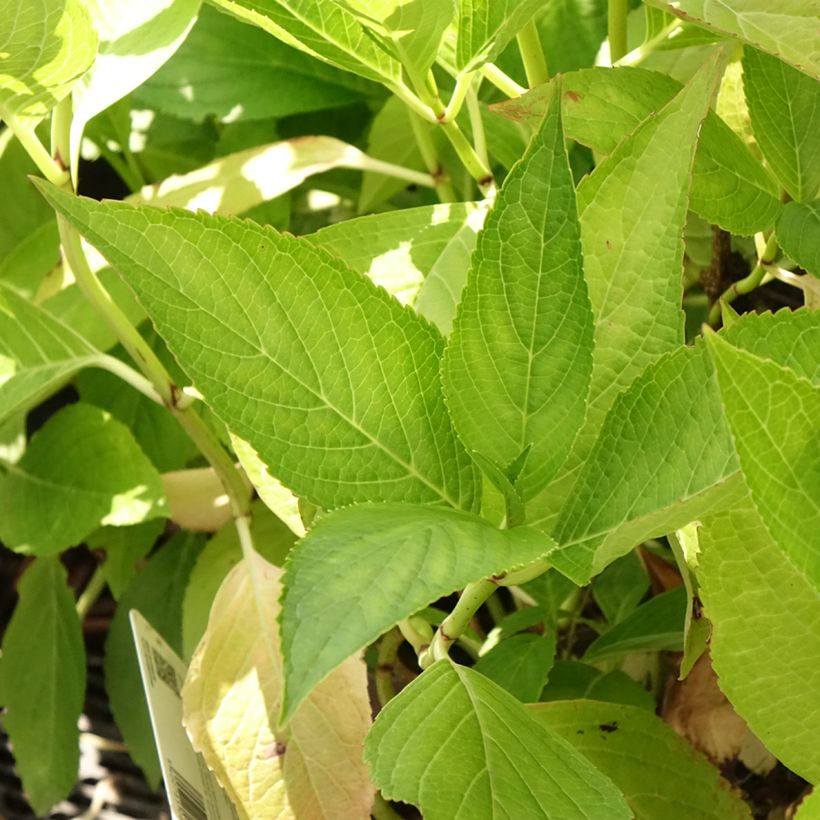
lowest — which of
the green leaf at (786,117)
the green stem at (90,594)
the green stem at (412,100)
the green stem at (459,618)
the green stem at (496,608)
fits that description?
the green stem at (90,594)

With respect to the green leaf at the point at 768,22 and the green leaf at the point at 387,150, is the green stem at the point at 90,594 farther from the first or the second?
the green leaf at the point at 768,22

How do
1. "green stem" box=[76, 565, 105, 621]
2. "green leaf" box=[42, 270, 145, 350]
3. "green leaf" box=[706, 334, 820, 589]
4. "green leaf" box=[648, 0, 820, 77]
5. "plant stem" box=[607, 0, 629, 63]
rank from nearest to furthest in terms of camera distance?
"green leaf" box=[706, 334, 820, 589]
"green leaf" box=[648, 0, 820, 77]
"plant stem" box=[607, 0, 629, 63]
"green leaf" box=[42, 270, 145, 350]
"green stem" box=[76, 565, 105, 621]

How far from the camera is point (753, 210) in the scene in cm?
37

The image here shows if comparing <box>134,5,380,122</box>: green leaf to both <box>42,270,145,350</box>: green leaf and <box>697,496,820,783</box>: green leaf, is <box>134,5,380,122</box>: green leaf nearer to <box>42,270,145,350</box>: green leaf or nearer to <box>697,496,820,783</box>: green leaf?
<box>42,270,145,350</box>: green leaf

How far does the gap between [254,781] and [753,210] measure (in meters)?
0.26

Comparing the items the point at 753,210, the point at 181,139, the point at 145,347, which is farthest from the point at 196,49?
the point at 753,210

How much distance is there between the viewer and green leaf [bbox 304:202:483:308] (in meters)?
0.39

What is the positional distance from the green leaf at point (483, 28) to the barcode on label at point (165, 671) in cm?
24

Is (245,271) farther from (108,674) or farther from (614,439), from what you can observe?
(108,674)

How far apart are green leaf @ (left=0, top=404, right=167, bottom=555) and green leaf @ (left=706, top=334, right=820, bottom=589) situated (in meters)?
0.30

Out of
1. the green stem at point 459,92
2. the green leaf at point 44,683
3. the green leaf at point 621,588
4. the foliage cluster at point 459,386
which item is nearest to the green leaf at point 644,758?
the foliage cluster at point 459,386

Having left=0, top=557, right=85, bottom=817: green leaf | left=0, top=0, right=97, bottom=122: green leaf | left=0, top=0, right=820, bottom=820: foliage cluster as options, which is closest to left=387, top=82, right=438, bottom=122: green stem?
left=0, top=0, right=820, bottom=820: foliage cluster

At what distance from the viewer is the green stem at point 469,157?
39 centimetres

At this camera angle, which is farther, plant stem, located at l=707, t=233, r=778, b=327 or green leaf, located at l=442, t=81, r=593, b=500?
plant stem, located at l=707, t=233, r=778, b=327
